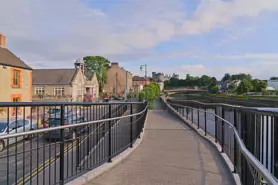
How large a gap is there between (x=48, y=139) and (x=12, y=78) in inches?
1143

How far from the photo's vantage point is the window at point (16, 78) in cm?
2984

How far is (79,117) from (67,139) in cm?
51

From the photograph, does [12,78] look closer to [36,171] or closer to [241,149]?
[36,171]

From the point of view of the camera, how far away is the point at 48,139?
3555 mm

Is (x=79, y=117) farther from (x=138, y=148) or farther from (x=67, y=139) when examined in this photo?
(x=138, y=148)

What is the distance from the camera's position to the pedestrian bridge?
3.00 meters

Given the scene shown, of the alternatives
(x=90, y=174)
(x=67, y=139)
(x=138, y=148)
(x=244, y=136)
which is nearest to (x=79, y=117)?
(x=67, y=139)

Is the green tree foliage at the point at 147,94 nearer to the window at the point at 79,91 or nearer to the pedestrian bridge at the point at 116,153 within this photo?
the window at the point at 79,91

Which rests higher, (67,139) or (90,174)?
(67,139)

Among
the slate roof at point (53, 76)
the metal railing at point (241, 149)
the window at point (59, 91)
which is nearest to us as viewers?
the metal railing at point (241, 149)

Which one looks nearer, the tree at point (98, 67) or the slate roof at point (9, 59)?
the slate roof at point (9, 59)

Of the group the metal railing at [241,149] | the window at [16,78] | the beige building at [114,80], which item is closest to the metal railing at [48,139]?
the metal railing at [241,149]

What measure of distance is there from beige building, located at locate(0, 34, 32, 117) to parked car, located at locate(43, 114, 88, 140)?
86.6 feet

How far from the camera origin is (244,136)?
4.41 m
